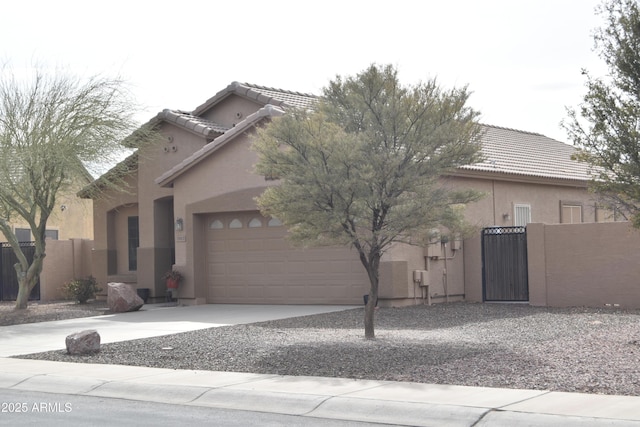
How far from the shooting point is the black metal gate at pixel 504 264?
21922 millimetres

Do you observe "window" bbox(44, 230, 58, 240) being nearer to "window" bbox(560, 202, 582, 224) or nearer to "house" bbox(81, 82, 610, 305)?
"house" bbox(81, 82, 610, 305)

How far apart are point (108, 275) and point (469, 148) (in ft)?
55.0

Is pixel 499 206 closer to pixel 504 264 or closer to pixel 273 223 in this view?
pixel 504 264

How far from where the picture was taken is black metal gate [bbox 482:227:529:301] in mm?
21922

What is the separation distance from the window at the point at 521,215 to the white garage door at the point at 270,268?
20.3ft

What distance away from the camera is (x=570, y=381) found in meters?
10.6

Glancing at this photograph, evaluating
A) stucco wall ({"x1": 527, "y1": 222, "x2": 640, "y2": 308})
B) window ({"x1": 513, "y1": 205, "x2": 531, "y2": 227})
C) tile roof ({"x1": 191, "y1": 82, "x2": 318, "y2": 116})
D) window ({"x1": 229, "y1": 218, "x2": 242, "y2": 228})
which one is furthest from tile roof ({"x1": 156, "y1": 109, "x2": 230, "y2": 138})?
stucco wall ({"x1": 527, "y1": 222, "x2": 640, "y2": 308})

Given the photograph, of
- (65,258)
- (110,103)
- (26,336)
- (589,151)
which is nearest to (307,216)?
(589,151)

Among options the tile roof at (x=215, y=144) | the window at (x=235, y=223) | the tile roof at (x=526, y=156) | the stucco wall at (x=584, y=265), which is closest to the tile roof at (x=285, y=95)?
the tile roof at (x=215, y=144)

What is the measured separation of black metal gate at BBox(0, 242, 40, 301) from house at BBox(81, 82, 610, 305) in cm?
268

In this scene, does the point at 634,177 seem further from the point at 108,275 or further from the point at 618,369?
the point at 108,275

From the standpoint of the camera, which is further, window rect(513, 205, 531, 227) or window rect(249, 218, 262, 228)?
window rect(513, 205, 531, 227)

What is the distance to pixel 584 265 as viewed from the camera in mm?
20672

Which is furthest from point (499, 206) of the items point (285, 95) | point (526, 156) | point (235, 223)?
point (235, 223)
